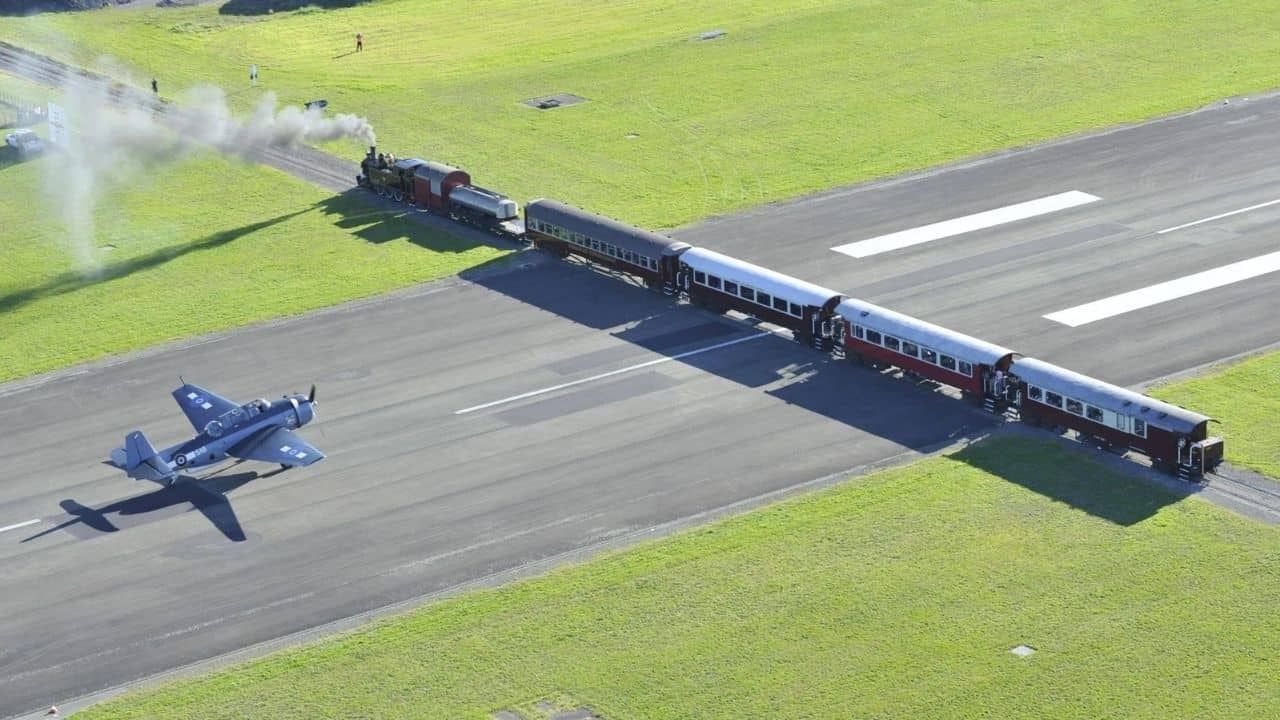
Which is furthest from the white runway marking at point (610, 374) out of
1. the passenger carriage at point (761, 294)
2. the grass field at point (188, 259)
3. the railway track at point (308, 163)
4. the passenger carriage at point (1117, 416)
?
the railway track at point (308, 163)

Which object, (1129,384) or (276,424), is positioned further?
(1129,384)

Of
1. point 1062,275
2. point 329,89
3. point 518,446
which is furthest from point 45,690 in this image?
point 329,89

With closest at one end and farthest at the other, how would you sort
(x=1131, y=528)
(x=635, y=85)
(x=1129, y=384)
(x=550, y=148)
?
(x=1131, y=528), (x=1129, y=384), (x=550, y=148), (x=635, y=85)

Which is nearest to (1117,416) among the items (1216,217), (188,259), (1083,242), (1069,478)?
(1069,478)

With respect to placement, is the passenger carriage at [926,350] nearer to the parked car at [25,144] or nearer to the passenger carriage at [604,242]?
the passenger carriage at [604,242]

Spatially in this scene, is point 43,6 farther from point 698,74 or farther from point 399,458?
point 399,458

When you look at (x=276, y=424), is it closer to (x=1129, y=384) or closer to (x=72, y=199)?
(x=1129, y=384)
